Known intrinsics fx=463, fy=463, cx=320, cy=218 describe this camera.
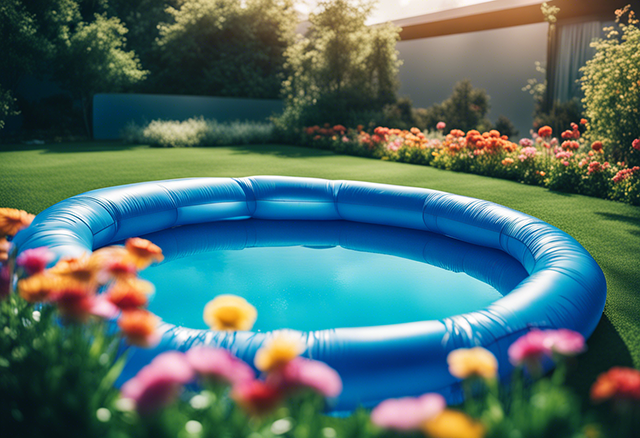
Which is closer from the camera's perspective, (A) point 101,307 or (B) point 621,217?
(A) point 101,307

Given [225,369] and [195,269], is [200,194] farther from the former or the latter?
[225,369]

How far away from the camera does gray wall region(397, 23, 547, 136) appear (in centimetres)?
1421

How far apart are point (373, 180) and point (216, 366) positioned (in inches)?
283

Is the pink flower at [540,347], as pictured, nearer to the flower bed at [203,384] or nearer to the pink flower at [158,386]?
the flower bed at [203,384]

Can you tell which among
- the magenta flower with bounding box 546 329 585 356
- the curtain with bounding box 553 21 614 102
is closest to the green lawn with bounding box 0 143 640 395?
the magenta flower with bounding box 546 329 585 356

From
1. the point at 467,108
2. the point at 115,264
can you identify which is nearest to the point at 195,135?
the point at 467,108

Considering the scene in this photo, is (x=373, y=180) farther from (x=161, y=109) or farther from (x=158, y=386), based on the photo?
(x=161, y=109)

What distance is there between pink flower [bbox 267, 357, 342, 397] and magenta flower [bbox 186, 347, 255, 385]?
0.08 metres

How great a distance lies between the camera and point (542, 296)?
259 centimetres

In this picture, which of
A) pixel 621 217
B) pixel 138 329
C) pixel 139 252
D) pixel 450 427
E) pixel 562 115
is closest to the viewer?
pixel 450 427

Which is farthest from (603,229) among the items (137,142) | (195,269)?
(137,142)

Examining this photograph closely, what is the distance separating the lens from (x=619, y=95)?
6.75 m

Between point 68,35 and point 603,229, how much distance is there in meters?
16.1

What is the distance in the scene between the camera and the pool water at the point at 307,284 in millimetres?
3355
